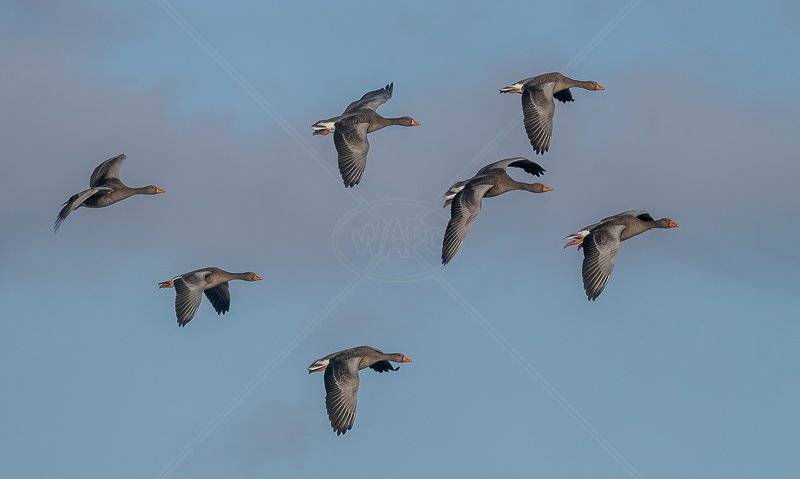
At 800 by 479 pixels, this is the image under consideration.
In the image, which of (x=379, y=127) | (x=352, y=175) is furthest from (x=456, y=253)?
(x=379, y=127)

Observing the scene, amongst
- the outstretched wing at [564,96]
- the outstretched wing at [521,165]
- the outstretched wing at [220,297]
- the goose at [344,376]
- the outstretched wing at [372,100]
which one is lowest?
the outstretched wing at [220,297]

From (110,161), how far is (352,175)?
24.7ft

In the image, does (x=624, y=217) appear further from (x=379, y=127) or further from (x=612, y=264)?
(x=379, y=127)

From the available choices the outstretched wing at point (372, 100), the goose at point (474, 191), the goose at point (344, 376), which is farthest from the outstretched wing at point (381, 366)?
the outstretched wing at point (372, 100)

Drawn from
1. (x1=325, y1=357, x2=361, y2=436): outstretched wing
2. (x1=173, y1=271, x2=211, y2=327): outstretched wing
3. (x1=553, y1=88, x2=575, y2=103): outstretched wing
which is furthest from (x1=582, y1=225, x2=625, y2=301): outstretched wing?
(x1=173, y1=271, x2=211, y2=327): outstretched wing

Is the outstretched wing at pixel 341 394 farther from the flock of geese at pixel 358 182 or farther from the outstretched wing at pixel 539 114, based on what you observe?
the outstretched wing at pixel 539 114

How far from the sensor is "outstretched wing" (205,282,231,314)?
44.1m

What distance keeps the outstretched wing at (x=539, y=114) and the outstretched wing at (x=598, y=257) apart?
240cm

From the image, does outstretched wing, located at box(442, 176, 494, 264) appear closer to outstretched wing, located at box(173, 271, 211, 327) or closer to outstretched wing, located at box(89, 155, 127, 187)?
outstretched wing, located at box(173, 271, 211, 327)

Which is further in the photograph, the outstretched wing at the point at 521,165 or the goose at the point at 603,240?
the outstretched wing at the point at 521,165

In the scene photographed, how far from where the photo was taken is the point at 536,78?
40375 millimetres

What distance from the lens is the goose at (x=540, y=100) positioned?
1513 inches

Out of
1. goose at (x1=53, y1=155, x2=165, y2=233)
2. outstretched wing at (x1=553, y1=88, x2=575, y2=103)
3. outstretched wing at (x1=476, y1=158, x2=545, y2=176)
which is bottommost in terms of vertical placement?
goose at (x1=53, y1=155, x2=165, y2=233)

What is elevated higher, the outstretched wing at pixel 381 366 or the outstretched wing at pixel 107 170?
the outstretched wing at pixel 107 170
